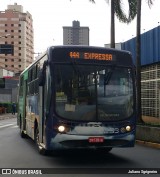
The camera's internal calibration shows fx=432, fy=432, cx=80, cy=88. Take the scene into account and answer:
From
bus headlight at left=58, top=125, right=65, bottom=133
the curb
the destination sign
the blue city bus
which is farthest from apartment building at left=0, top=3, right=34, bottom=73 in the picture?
bus headlight at left=58, top=125, right=65, bottom=133

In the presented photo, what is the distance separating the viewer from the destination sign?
11.9 m

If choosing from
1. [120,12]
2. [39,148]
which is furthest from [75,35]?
[39,148]

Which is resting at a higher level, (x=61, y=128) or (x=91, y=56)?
(x=91, y=56)

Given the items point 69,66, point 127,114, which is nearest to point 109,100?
point 127,114

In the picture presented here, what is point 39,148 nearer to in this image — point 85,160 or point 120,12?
point 85,160

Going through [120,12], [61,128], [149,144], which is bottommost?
[149,144]

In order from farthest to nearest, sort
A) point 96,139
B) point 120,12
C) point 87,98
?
point 120,12 < point 87,98 < point 96,139

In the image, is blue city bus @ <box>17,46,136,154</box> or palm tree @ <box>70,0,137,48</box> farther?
palm tree @ <box>70,0,137,48</box>

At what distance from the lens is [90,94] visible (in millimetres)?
Result: 11562

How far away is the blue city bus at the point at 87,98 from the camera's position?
11281mm

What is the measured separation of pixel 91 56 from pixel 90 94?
1.14 metres

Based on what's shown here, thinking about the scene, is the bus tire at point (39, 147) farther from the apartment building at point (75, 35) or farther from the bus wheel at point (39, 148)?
the apartment building at point (75, 35)

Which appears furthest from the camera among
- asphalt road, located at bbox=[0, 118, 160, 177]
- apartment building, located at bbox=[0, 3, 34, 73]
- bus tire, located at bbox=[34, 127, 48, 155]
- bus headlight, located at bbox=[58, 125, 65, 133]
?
apartment building, located at bbox=[0, 3, 34, 73]

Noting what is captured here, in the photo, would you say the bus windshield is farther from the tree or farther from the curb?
the tree
